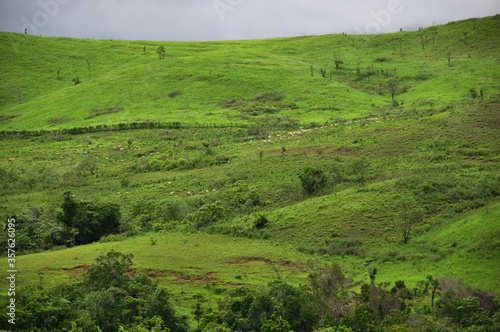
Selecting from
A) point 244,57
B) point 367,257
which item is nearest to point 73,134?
point 244,57

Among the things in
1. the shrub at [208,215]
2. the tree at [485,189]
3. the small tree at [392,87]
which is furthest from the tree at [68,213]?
the small tree at [392,87]

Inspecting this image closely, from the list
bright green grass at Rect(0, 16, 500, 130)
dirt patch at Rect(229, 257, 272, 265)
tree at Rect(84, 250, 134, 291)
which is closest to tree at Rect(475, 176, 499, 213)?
dirt patch at Rect(229, 257, 272, 265)

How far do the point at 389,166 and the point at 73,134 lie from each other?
62.8 m

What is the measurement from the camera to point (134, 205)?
5403 centimetres

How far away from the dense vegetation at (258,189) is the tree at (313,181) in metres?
0.25

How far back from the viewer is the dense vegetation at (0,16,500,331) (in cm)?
2639

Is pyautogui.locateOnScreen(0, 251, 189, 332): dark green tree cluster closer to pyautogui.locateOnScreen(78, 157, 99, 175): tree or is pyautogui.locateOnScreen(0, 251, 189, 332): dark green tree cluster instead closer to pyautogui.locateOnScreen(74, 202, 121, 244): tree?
pyautogui.locateOnScreen(74, 202, 121, 244): tree

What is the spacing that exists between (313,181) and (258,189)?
731 cm

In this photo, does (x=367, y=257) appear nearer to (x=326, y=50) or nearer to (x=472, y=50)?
(x=472, y=50)

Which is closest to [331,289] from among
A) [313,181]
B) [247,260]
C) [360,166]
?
[247,260]

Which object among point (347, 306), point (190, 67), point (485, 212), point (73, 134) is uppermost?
point (190, 67)

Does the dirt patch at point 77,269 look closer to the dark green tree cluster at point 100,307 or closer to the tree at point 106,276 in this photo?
the tree at point 106,276

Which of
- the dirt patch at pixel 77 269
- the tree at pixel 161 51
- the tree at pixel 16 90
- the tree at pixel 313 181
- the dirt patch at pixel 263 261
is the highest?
the tree at pixel 161 51

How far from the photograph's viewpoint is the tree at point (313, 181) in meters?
50.6
